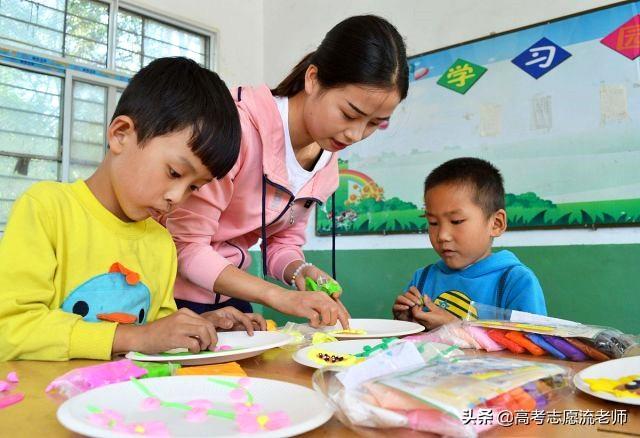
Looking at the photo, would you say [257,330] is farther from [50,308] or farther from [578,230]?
[578,230]

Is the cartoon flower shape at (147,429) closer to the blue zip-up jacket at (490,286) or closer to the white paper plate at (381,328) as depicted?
the white paper plate at (381,328)

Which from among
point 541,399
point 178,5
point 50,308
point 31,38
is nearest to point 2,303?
point 50,308

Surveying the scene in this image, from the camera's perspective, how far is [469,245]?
156 cm

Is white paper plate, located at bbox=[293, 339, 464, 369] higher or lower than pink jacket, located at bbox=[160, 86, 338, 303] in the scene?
lower

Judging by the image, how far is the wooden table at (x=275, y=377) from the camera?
0.46m

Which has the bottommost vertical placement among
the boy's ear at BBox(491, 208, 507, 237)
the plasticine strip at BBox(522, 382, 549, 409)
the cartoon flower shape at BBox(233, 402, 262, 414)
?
the cartoon flower shape at BBox(233, 402, 262, 414)

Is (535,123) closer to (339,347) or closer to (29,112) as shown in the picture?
(339,347)

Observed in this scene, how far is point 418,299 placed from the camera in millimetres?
1323

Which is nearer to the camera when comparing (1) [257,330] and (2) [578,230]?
(1) [257,330]

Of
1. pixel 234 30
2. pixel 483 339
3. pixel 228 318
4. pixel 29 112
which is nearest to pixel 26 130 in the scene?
pixel 29 112

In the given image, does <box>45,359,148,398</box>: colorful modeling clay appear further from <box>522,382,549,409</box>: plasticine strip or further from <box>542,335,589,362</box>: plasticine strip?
<box>542,335,589,362</box>: plasticine strip

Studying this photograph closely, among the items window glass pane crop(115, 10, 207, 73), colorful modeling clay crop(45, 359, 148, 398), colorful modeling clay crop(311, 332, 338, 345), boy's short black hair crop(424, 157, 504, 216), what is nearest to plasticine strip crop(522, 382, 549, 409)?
colorful modeling clay crop(45, 359, 148, 398)

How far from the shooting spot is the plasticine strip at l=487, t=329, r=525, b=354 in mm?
916

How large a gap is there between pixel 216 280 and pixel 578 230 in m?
1.66
